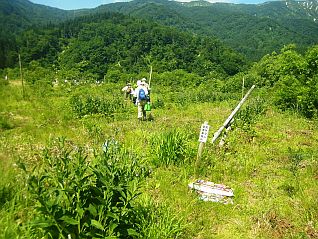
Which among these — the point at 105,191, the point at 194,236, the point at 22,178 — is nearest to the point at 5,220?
the point at 22,178

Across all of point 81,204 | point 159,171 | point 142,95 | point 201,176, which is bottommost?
point 201,176

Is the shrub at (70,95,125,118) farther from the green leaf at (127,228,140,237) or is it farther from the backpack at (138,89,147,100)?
the green leaf at (127,228,140,237)

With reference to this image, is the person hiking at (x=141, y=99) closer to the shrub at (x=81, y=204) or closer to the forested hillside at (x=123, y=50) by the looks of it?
the shrub at (x=81, y=204)

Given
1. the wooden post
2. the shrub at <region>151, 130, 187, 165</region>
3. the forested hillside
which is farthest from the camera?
the forested hillside

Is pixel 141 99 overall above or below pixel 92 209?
below

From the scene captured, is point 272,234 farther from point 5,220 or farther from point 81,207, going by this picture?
point 5,220

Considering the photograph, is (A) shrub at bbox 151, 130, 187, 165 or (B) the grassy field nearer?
(B) the grassy field

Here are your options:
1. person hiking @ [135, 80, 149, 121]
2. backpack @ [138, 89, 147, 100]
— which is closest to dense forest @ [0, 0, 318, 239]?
person hiking @ [135, 80, 149, 121]

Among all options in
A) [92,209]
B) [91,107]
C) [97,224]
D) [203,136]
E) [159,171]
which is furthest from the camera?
[91,107]

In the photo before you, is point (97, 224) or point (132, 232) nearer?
point (97, 224)

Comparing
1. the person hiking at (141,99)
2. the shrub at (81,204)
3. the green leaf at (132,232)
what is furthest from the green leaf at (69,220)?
the person hiking at (141,99)

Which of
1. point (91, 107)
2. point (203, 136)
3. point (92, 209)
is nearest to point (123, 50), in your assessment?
point (91, 107)

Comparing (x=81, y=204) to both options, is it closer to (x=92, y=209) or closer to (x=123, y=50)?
(x=92, y=209)

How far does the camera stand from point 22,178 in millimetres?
4379
